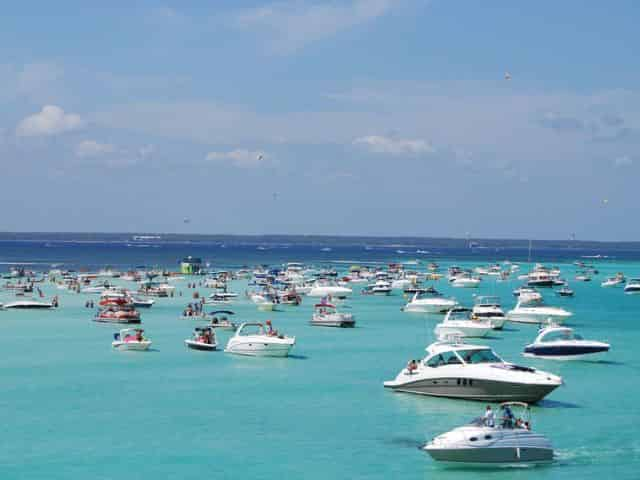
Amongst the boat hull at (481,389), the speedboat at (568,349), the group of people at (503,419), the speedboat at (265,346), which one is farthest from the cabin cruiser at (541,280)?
the group of people at (503,419)

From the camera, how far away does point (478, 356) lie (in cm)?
4966

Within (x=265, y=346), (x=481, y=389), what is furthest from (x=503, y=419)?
(x=265, y=346)

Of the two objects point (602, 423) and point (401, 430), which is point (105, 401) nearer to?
point (401, 430)

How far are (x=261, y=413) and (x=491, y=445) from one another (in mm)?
13547

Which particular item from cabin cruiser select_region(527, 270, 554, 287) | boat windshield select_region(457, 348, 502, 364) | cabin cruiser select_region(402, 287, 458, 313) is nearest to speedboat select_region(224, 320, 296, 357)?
boat windshield select_region(457, 348, 502, 364)

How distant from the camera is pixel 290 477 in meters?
35.8

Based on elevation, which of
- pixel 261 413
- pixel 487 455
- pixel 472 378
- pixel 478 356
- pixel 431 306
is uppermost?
pixel 478 356

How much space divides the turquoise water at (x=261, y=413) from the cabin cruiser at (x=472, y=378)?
0.70m

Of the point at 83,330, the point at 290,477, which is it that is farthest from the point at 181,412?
the point at 83,330

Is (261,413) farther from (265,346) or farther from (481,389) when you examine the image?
(265,346)

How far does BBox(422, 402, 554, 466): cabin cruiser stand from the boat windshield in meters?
12.5

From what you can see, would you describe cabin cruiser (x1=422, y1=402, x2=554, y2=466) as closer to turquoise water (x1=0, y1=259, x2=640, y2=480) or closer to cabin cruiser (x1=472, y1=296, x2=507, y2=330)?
turquoise water (x1=0, y1=259, x2=640, y2=480)

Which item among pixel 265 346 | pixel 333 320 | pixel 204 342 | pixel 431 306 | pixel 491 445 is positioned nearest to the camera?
pixel 491 445

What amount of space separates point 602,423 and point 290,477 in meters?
15.7
